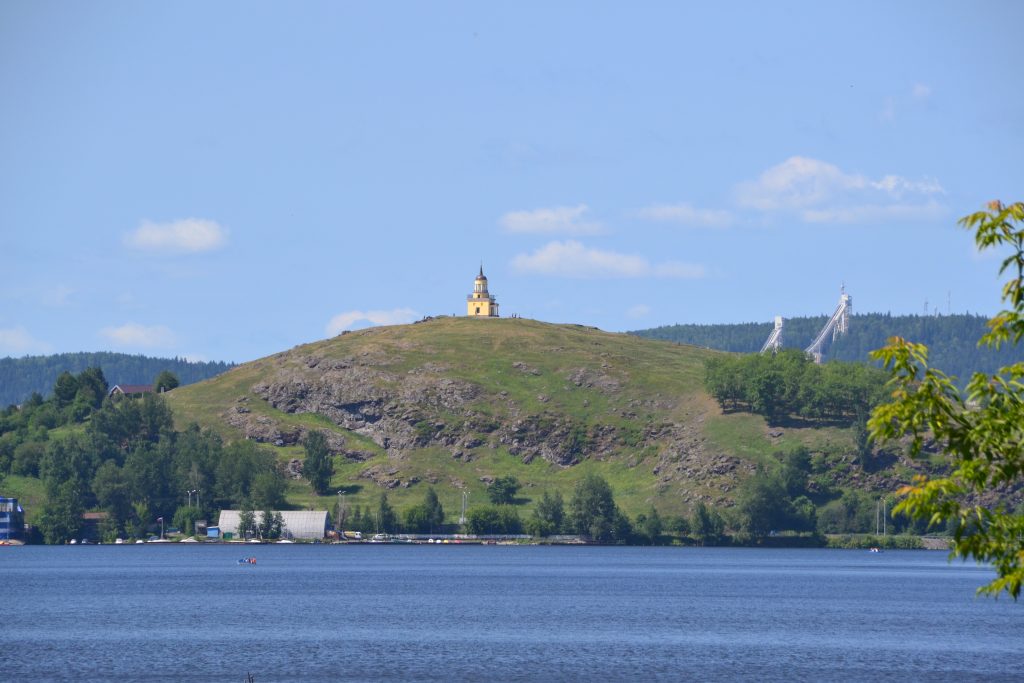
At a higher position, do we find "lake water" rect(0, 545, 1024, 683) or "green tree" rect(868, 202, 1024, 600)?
"green tree" rect(868, 202, 1024, 600)

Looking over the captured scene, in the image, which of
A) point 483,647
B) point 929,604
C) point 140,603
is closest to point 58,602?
point 140,603

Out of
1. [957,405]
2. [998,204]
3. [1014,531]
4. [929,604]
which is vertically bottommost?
[929,604]

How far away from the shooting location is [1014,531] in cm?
2642

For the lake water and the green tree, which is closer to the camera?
the green tree

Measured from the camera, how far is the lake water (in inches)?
3300

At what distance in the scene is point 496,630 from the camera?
106500 millimetres

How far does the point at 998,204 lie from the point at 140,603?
4652 inches

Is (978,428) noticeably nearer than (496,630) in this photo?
Yes

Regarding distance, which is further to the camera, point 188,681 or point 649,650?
point 649,650

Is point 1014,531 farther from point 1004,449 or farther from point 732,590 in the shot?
point 732,590

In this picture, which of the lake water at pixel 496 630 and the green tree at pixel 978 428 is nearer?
the green tree at pixel 978 428

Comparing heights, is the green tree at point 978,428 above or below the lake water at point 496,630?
above

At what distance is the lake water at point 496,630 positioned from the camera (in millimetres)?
83812

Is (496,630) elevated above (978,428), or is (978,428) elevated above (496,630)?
(978,428)
